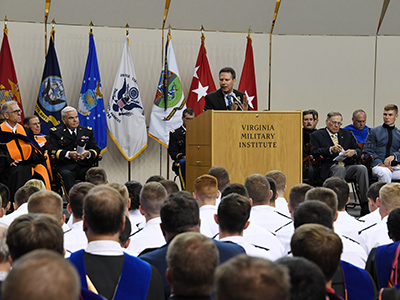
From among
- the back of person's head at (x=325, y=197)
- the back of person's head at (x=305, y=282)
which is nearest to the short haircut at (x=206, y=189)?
the back of person's head at (x=325, y=197)

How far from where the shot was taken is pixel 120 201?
233 cm

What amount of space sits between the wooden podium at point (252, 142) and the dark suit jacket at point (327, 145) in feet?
5.44

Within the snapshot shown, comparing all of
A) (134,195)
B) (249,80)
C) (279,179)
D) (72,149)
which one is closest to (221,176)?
(279,179)

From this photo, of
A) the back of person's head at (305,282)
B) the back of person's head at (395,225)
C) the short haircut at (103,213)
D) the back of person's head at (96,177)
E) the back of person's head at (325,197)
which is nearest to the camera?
the back of person's head at (305,282)

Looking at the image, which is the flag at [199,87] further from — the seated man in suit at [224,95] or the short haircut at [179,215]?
the short haircut at [179,215]

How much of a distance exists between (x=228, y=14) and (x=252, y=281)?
868cm

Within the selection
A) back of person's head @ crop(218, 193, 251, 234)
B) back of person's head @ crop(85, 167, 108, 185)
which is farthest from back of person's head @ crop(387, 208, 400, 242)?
back of person's head @ crop(85, 167, 108, 185)

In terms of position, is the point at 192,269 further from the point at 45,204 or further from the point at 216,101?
the point at 216,101

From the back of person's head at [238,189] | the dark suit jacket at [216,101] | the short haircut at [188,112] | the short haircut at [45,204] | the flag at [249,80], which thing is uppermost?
the flag at [249,80]

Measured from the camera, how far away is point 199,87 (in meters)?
9.12

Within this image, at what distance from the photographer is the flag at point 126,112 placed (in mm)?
8859

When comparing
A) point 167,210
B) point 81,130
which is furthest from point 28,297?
point 81,130

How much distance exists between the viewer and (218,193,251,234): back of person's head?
279cm

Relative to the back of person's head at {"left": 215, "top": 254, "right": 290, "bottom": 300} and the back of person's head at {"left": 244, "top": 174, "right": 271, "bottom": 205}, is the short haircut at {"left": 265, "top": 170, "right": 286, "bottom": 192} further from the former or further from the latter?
the back of person's head at {"left": 215, "top": 254, "right": 290, "bottom": 300}
